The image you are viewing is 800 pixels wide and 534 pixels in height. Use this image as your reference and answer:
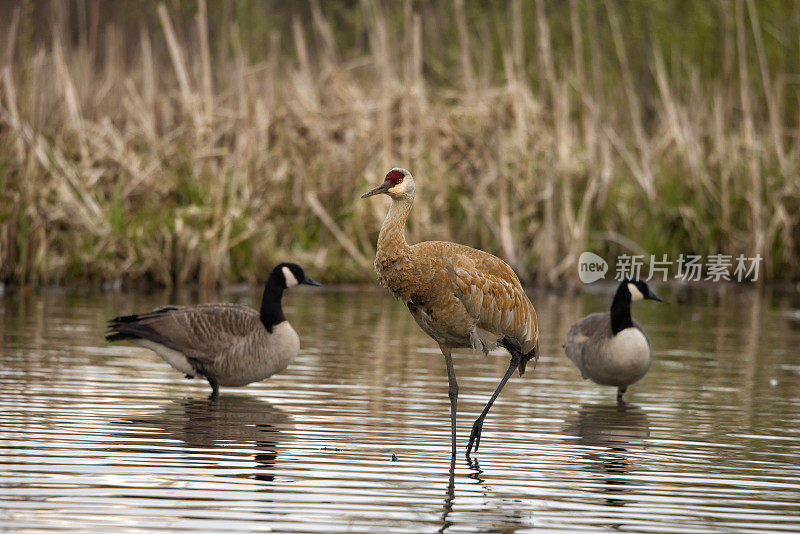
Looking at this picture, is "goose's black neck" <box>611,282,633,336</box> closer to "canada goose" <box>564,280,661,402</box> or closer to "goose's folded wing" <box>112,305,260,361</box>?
"canada goose" <box>564,280,661,402</box>

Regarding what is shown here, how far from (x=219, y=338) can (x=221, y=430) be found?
1.96 m

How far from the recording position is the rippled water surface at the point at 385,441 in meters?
6.96

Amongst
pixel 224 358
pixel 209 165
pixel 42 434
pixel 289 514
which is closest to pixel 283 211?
pixel 209 165

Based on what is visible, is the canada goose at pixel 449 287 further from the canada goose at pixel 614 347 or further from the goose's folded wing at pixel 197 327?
the goose's folded wing at pixel 197 327

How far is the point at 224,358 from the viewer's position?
1116 centimetres

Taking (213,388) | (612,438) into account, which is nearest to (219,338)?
(213,388)

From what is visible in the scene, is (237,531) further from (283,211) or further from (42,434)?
(283,211)

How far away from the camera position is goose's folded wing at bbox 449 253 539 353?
894cm

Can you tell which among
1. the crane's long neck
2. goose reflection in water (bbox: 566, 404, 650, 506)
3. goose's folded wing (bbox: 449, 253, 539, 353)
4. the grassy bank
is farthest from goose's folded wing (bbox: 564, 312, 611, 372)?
the grassy bank

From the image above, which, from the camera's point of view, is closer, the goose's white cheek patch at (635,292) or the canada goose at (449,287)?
the canada goose at (449,287)

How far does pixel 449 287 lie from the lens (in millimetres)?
8867

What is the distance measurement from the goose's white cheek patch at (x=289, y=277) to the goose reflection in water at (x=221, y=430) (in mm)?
1494

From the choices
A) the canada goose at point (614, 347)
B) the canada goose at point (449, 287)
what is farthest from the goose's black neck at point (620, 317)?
the canada goose at point (449, 287)

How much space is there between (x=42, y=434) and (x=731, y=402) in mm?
5853
